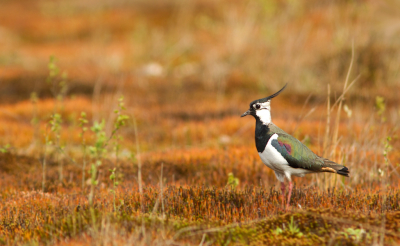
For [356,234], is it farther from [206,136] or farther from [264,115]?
[206,136]

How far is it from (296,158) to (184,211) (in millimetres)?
1485

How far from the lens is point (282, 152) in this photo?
498cm

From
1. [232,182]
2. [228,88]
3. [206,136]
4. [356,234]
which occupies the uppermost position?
[228,88]

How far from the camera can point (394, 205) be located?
5090 millimetres

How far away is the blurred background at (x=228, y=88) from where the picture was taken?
29.0 ft

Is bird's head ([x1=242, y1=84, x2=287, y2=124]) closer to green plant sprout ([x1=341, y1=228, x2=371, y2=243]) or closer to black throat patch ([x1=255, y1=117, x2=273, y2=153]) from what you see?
black throat patch ([x1=255, y1=117, x2=273, y2=153])

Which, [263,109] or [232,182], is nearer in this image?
[263,109]

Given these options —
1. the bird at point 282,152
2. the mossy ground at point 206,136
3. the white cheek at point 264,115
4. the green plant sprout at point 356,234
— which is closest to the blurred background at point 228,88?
the mossy ground at point 206,136

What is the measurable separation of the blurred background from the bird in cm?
139

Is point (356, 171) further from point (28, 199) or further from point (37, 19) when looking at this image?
point (37, 19)

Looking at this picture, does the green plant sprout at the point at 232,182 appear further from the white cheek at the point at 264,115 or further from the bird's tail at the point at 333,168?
the bird's tail at the point at 333,168

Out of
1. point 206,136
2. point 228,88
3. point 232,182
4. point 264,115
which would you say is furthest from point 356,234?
point 228,88

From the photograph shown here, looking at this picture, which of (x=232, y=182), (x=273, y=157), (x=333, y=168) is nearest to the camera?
(x=273, y=157)

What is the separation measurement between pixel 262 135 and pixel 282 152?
0.35 meters
